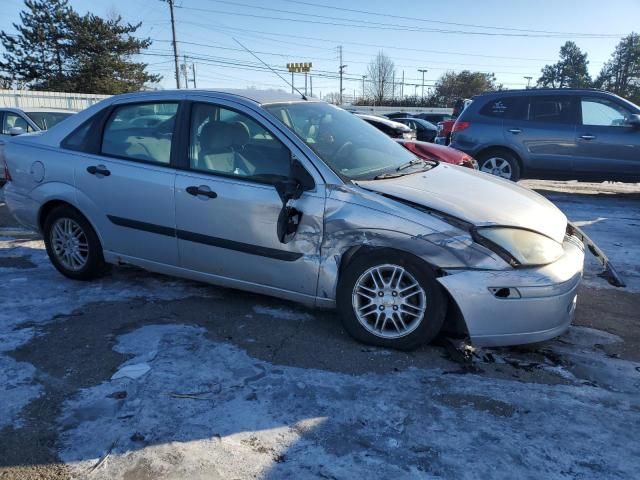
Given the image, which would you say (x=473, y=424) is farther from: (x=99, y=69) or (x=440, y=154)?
(x=99, y=69)

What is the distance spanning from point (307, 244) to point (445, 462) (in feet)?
5.26

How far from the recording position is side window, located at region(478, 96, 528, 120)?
917cm

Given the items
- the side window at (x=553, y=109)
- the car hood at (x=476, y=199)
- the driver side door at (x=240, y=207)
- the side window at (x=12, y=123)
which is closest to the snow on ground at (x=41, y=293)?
the driver side door at (x=240, y=207)

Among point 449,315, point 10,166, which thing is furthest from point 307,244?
point 10,166

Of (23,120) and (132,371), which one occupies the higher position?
(23,120)

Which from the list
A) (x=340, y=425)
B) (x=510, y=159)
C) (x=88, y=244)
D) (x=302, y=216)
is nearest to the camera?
(x=340, y=425)

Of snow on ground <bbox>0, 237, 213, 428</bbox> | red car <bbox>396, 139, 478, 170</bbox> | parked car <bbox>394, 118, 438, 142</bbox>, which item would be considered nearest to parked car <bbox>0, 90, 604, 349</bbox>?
snow on ground <bbox>0, 237, 213, 428</bbox>

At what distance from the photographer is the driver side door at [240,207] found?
11.5 feet

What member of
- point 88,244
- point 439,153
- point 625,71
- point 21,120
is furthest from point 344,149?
point 625,71

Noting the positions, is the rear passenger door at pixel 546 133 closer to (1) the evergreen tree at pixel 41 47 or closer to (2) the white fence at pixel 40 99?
(2) the white fence at pixel 40 99

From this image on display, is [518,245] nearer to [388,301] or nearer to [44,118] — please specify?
[388,301]

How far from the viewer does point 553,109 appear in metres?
9.02

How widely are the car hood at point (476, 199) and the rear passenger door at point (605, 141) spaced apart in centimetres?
565

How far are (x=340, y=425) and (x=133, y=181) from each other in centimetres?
248
